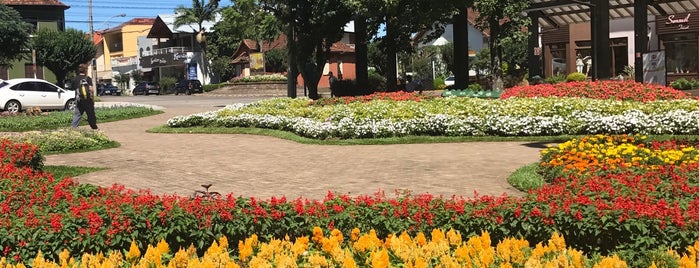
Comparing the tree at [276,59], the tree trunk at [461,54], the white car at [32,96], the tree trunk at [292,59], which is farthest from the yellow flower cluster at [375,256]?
the tree at [276,59]

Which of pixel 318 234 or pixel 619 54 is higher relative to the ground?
pixel 619 54

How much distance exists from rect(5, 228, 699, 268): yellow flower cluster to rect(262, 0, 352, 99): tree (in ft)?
78.1

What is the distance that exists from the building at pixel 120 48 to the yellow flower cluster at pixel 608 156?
259ft

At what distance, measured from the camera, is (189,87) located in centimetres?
6084

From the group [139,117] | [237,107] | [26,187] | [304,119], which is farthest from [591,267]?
[139,117]

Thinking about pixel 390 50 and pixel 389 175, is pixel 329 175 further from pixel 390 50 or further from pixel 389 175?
pixel 390 50

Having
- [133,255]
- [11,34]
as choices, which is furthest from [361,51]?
[133,255]

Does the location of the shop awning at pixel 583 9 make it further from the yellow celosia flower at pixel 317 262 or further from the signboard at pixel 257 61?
the yellow celosia flower at pixel 317 262

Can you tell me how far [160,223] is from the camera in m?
5.66

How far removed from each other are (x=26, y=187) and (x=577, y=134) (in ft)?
36.1

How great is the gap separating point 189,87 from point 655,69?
4210cm

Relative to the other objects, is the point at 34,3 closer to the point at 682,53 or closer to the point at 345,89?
the point at 345,89

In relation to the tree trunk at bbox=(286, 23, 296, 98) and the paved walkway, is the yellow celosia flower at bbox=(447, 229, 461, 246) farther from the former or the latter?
the tree trunk at bbox=(286, 23, 296, 98)

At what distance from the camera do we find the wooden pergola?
90.0ft
